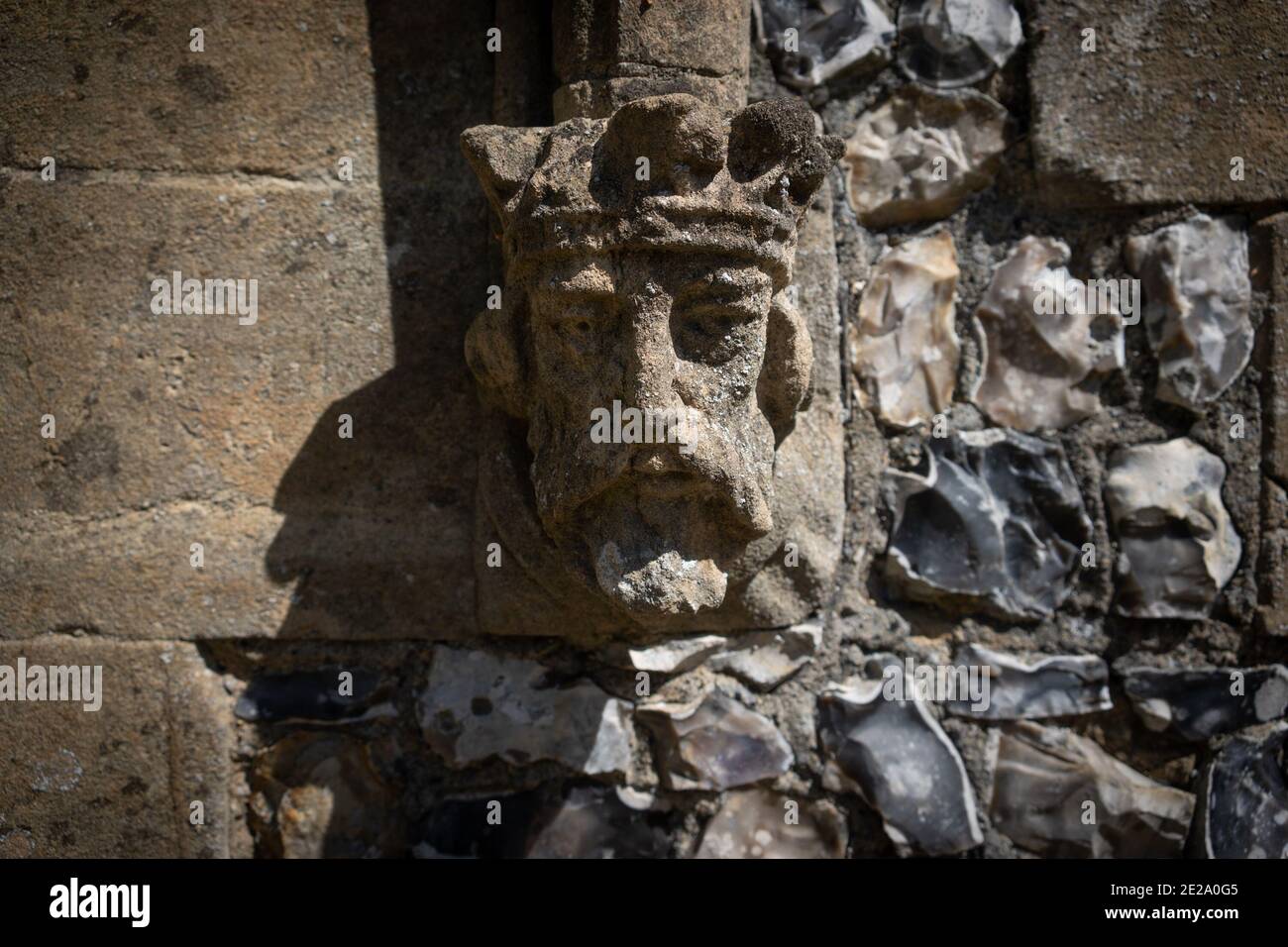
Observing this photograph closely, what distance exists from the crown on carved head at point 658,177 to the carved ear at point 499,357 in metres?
0.11

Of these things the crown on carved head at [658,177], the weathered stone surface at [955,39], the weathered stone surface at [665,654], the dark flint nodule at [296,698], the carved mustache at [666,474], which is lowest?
the dark flint nodule at [296,698]

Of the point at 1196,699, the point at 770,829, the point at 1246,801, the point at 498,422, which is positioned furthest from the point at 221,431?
the point at 1246,801

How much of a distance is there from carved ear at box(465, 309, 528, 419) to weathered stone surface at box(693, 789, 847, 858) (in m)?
0.72

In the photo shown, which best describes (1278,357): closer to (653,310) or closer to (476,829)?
(653,310)

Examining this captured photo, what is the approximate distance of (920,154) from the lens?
5.23ft

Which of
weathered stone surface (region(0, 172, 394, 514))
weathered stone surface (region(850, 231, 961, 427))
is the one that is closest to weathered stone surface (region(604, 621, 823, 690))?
weathered stone surface (region(850, 231, 961, 427))

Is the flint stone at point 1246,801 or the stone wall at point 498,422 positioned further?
the flint stone at point 1246,801

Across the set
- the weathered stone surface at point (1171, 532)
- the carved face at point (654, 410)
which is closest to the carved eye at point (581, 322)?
the carved face at point (654, 410)

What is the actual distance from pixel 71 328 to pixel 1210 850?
1.94 metres

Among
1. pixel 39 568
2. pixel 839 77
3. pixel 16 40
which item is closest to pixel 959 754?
pixel 839 77

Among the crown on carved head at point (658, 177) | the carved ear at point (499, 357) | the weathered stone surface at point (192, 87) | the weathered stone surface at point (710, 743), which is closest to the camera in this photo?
the crown on carved head at point (658, 177)

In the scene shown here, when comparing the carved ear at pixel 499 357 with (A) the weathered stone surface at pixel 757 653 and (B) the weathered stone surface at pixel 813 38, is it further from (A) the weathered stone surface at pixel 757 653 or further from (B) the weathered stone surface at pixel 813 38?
(B) the weathered stone surface at pixel 813 38

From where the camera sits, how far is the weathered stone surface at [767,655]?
1544 millimetres

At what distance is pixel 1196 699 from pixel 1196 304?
650 mm
